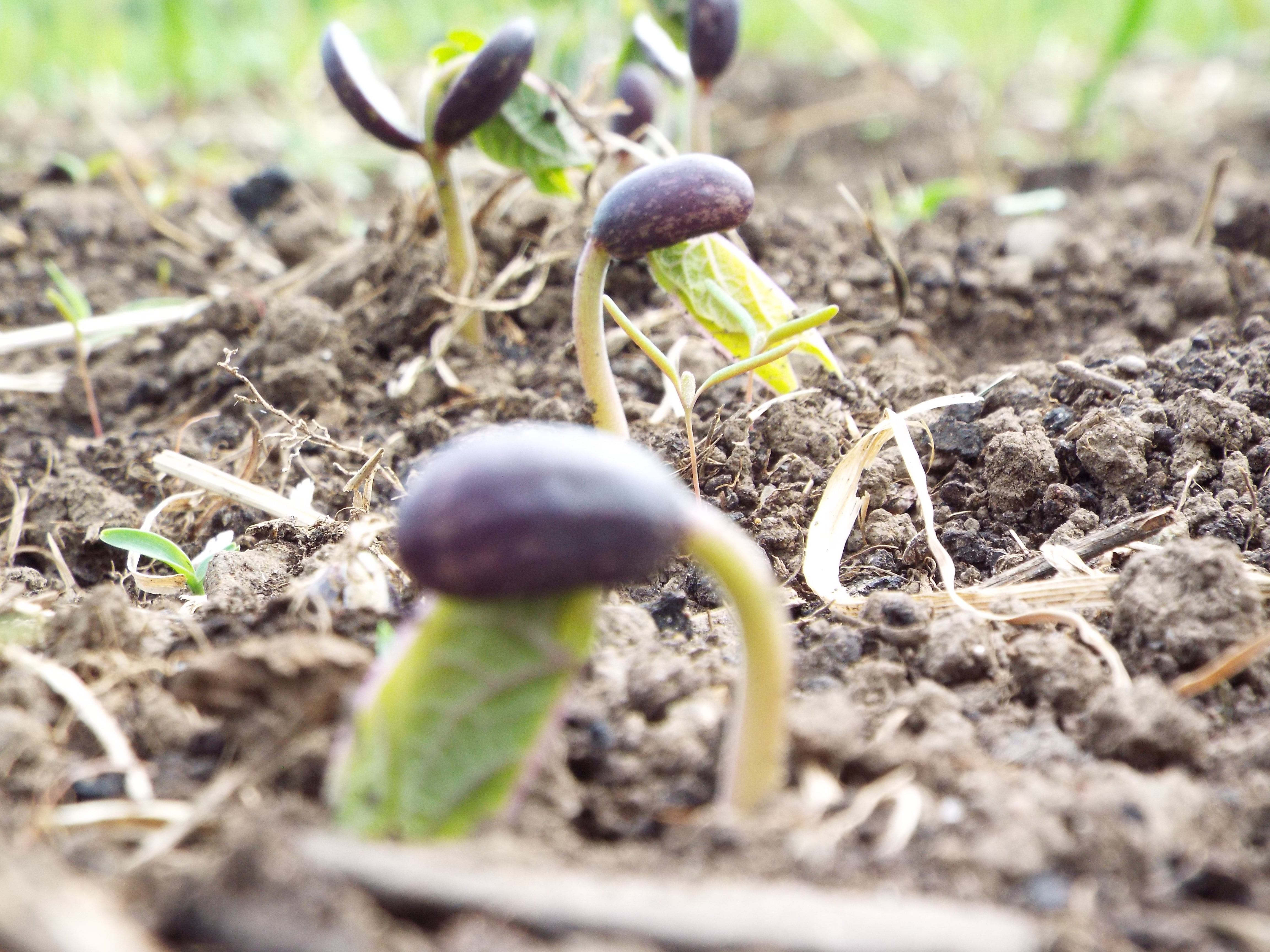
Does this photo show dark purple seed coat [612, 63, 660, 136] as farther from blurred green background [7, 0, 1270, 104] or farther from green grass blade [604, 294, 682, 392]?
green grass blade [604, 294, 682, 392]

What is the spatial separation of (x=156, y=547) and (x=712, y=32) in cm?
163

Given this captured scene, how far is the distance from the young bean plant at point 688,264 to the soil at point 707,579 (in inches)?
5.4

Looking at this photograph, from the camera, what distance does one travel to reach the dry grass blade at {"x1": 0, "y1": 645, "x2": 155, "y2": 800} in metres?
1.10

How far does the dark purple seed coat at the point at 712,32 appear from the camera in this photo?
95.9 inches

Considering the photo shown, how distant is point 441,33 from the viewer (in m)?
5.24

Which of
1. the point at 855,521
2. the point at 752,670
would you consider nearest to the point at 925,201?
the point at 855,521

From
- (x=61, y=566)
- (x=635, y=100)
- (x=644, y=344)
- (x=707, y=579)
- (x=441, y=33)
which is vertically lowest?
(x=61, y=566)

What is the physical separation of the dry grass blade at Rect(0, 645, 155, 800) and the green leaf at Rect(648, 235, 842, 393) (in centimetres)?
99

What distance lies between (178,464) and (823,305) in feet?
4.49

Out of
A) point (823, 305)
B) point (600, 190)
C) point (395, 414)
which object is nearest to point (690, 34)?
point (600, 190)

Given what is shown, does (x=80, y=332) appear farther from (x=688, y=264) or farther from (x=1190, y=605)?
(x=1190, y=605)

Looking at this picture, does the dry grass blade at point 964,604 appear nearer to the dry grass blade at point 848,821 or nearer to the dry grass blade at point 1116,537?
the dry grass blade at point 1116,537

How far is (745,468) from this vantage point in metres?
1.80

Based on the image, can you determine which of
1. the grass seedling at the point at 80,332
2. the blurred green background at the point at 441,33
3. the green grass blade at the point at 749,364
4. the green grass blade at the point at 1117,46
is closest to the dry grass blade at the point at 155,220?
the grass seedling at the point at 80,332
